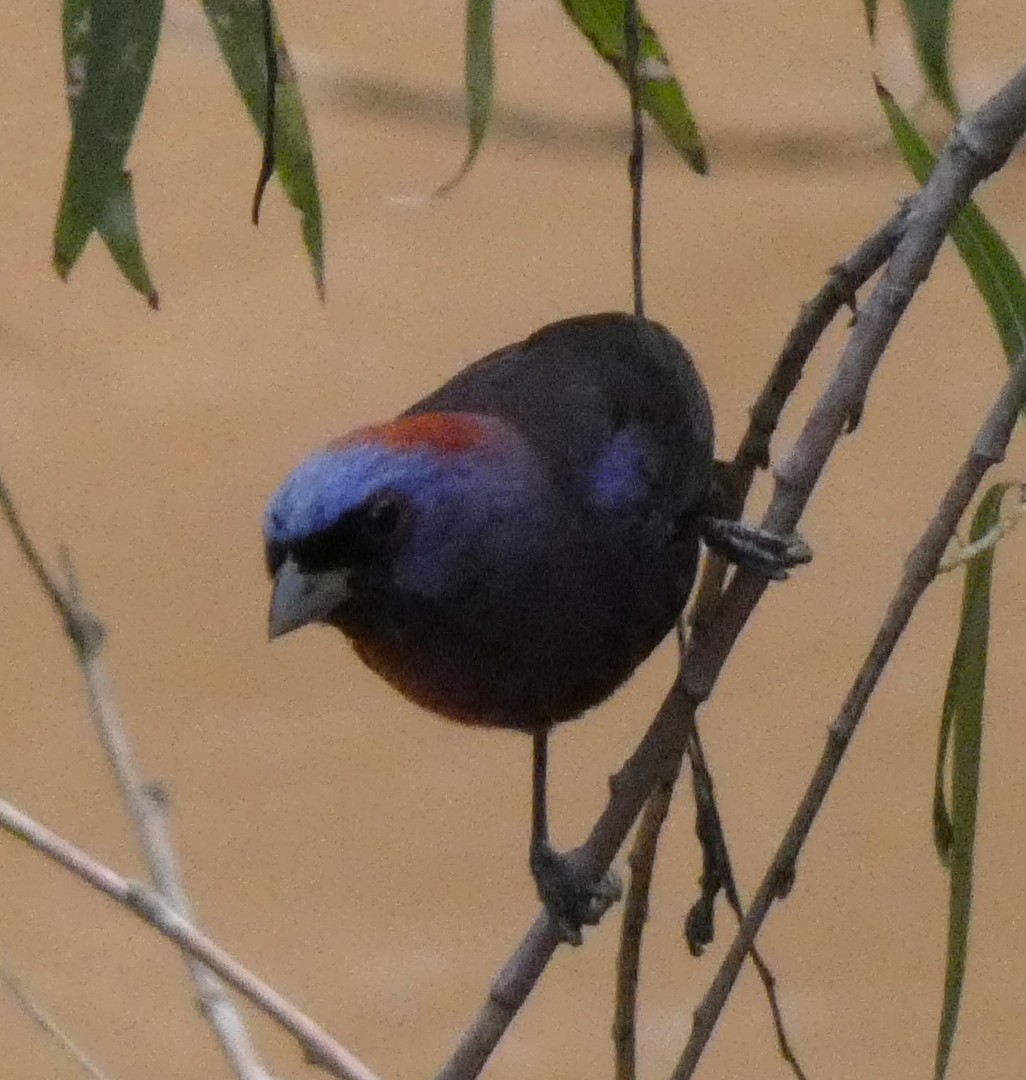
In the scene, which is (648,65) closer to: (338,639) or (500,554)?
(500,554)

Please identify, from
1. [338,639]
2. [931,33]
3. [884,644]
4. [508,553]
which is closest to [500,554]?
[508,553]

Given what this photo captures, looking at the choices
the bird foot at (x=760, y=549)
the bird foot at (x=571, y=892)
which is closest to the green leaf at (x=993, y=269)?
the bird foot at (x=760, y=549)

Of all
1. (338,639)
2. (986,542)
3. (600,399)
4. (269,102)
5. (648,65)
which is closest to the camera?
(269,102)

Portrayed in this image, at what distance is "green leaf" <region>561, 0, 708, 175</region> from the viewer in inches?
37.9

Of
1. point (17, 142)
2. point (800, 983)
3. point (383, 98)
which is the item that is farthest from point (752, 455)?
point (17, 142)

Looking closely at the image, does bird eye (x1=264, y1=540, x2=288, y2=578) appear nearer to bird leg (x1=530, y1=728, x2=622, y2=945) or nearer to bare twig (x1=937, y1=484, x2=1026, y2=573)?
bird leg (x1=530, y1=728, x2=622, y2=945)

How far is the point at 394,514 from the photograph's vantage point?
37.1 inches

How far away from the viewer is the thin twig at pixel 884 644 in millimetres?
796

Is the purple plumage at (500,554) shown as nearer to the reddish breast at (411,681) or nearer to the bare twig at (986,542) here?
the reddish breast at (411,681)

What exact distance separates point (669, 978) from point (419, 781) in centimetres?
41

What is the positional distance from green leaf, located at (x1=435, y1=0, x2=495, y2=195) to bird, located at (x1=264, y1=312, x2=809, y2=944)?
146 mm

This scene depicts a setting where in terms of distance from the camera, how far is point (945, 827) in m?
1.00

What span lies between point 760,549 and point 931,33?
26 cm

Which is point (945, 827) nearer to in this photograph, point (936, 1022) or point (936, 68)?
point (936, 68)
